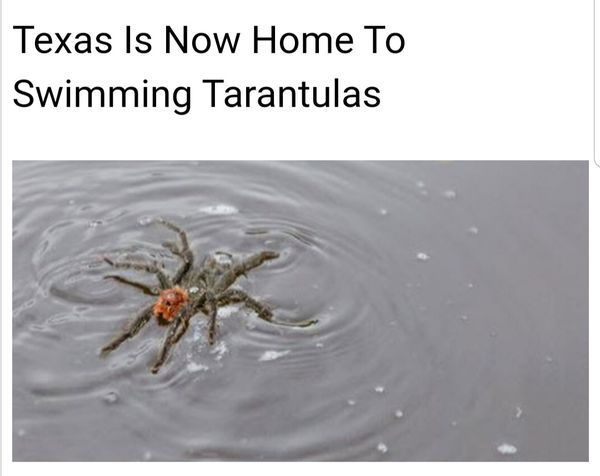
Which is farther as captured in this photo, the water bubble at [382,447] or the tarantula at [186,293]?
the tarantula at [186,293]

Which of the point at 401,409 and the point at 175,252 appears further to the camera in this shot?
the point at 175,252

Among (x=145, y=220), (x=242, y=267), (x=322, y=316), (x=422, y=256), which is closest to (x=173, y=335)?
(x=242, y=267)

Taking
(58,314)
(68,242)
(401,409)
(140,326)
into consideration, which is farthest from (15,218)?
(401,409)

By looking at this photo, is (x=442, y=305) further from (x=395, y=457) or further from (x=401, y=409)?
(x=395, y=457)

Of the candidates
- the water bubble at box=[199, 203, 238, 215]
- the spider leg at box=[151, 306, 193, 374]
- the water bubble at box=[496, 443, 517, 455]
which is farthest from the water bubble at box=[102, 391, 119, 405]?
the water bubble at box=[496, 443, 517, 455]

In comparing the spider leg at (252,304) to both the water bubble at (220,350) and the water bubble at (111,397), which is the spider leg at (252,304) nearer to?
the water bubble at (220,350)

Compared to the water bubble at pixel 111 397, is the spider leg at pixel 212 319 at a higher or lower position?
higher

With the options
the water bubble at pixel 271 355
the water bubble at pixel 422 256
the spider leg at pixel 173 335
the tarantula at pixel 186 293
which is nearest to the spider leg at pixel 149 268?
the tarantula at pixel 186 293
